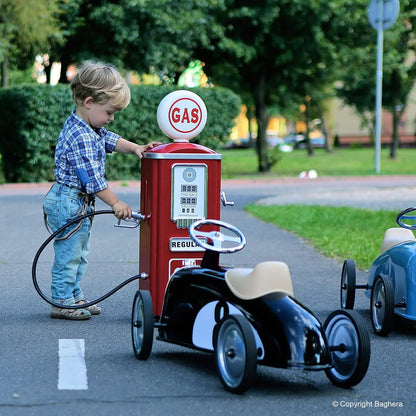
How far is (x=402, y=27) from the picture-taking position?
26047 millimetres

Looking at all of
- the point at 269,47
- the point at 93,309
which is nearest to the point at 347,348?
the point at 93,309

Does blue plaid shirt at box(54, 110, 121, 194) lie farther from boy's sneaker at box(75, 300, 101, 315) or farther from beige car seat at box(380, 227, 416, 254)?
beige car seat at box(380, 227, 416, 254)

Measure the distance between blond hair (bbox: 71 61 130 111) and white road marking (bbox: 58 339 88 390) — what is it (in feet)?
5.10

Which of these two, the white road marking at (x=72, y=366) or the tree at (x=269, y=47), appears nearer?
the white road marking at (x=72, y=366)

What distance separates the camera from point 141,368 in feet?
15.5

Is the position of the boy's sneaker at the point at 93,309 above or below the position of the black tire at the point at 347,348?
below

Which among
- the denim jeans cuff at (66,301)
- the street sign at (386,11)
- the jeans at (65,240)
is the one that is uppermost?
the street sign at (386,11)

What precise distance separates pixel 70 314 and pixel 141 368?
4.48 ft

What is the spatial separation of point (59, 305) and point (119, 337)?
21.1 inches

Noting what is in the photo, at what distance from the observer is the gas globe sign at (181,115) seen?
5836 millimetres

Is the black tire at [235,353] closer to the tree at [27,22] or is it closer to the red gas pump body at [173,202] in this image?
the red gas pump body at [173,202]

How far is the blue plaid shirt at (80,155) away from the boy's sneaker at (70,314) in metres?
0.82

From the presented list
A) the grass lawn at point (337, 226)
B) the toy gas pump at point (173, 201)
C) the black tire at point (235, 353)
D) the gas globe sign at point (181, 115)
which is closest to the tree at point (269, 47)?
the grass lawn at point (337, 226)

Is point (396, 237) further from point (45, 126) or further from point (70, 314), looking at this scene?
point (45, 126)
